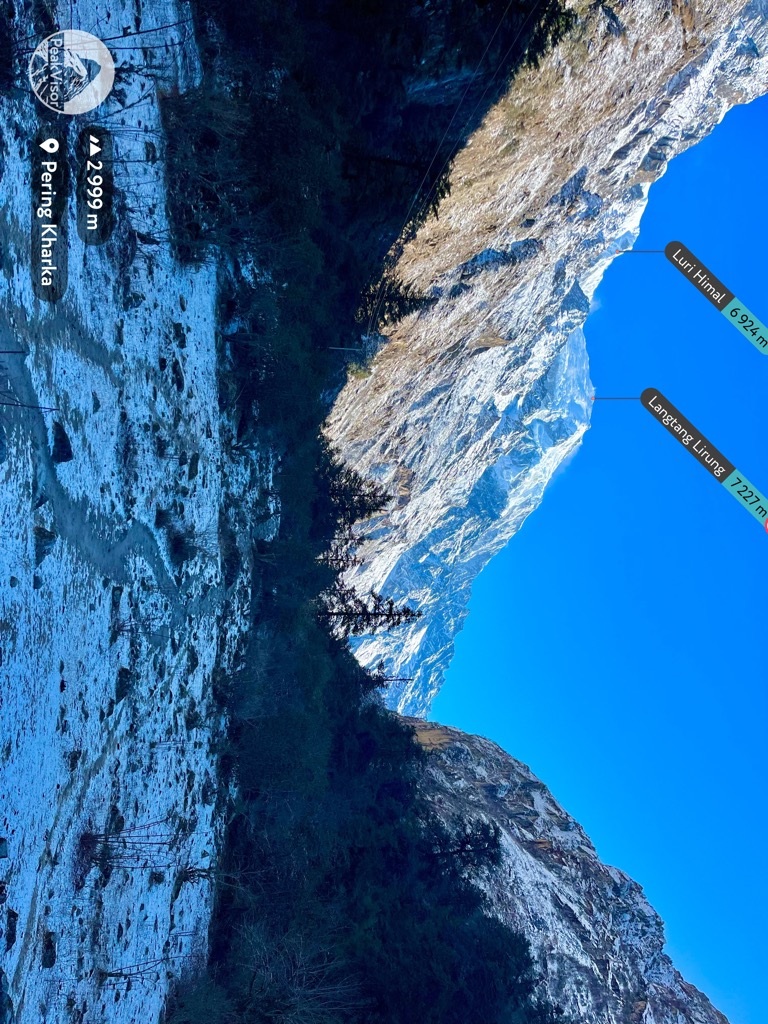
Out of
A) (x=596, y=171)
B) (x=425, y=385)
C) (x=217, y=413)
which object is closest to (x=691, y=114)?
(x=596, y=171)

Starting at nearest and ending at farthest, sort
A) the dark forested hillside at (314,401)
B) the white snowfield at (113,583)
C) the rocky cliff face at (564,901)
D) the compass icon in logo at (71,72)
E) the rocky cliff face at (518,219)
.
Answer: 1. the white snowfield at (113,583)
2. the compass icon in logo at (71,72)
3. the dark forested hillside at (314,401)
4. the rocky cliff face at (518,219)
5. the rocky cliff face at (564,901)

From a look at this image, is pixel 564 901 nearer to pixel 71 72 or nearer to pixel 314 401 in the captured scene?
pixel 314 401

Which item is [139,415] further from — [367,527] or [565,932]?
[367,527]

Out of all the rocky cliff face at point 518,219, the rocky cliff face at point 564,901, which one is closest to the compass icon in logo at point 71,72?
the rocky cliff face at point 518,219

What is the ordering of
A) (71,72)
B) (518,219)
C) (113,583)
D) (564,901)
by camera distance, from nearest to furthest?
(71,72) < (113,583) < (564,901) < (518,219)

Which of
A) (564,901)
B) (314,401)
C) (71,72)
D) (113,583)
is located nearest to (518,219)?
(314,401)

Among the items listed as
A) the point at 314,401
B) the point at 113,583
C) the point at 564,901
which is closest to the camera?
the point at 113,583

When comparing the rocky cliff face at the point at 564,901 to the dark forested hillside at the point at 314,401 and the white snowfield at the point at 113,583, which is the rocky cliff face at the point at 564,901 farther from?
the white snowfield at the point at 113,583

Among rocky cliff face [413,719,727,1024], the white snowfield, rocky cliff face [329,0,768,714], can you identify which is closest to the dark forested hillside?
the white snowfield
